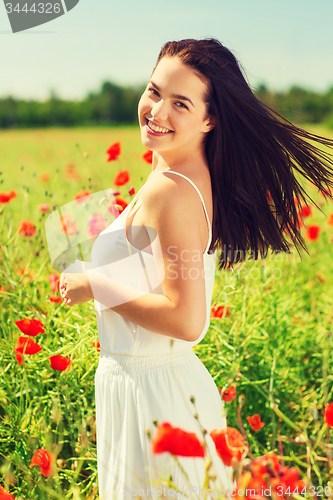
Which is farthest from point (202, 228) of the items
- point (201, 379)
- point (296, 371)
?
point (296, 371)

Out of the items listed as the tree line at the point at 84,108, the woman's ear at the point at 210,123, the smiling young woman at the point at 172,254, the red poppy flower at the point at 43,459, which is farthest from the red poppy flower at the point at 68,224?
the tree line at the point at 84,108

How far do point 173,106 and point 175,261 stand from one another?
368mm

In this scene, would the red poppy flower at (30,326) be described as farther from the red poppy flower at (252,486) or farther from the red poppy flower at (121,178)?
the red poppy flower at (252,486)

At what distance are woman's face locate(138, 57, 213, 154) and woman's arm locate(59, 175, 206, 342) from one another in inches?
5.0

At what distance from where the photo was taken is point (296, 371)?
6.34 ft

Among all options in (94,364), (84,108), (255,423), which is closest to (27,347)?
(94,364)

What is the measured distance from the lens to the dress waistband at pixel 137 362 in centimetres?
104

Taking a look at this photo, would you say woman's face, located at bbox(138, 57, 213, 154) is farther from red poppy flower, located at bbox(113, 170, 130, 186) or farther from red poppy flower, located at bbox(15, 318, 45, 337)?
red poppy flower, located at bbox(113, 170, 130, 186)

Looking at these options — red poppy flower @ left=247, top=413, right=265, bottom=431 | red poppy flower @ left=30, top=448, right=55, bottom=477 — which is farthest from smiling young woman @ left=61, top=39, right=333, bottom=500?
red poppy flower @ left=247, top=413, right=265, bottom=431

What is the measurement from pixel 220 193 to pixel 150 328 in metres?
0.40

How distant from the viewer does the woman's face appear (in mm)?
968

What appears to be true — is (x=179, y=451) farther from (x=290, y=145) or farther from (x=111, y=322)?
(x=290, y=145)

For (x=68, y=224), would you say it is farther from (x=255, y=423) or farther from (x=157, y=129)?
(x=255, y=423)

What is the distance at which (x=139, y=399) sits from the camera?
1.02 metres
